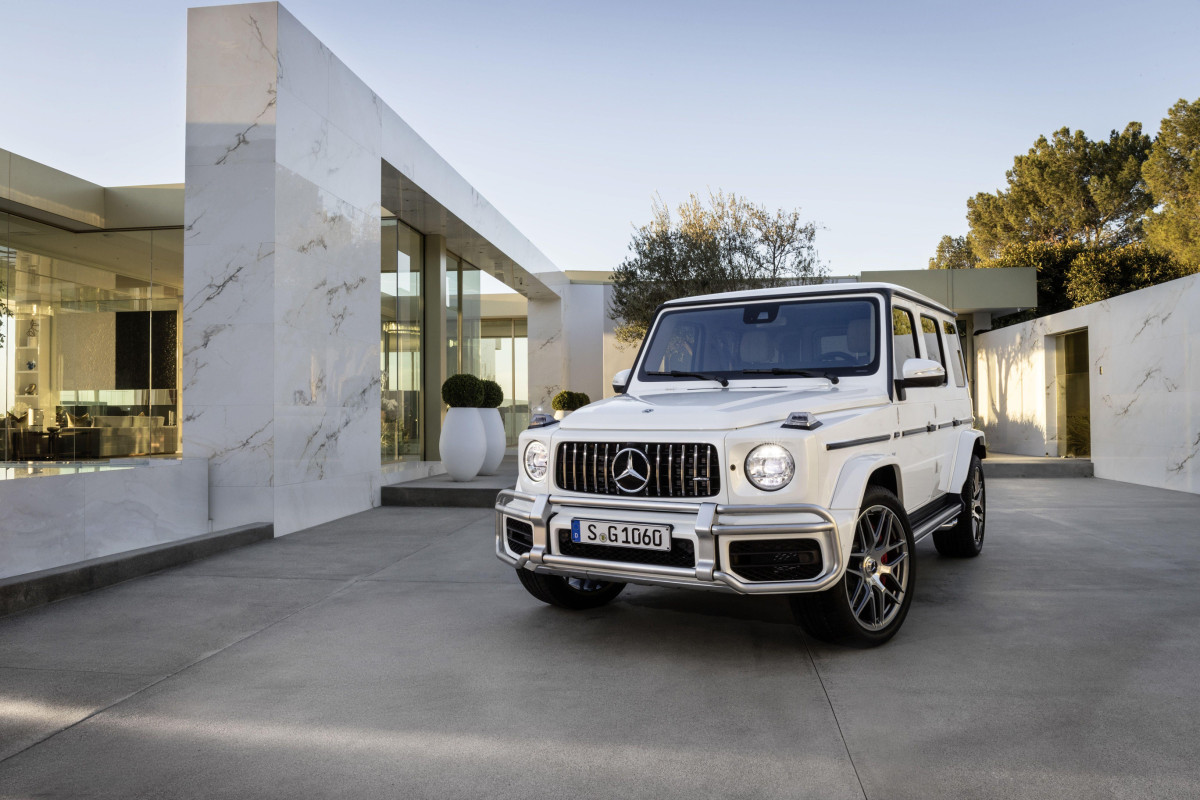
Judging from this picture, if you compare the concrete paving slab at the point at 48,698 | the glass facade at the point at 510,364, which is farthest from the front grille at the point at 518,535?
the glass facade at the point at 510,364

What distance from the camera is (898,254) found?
24.1m

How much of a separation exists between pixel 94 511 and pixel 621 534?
16.2 feet

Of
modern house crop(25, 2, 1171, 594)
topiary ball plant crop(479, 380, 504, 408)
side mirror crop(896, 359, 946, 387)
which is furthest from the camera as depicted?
topiary ball plant crop(479, 380, 504, 408)

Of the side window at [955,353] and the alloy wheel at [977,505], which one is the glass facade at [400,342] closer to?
the side window at [955,353]

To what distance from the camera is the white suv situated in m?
3.47

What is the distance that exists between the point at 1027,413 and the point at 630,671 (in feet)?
50.2

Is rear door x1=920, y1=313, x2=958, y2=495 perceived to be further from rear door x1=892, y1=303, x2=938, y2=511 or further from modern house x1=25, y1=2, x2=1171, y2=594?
modern house x1=25, y1=2, x2=1171, y2=594

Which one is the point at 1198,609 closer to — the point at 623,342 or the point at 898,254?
the point at 623,342

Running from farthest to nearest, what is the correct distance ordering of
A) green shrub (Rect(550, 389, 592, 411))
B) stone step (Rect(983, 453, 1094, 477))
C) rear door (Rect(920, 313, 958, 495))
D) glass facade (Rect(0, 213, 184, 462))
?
green shrub (Rect(550, 389, 592, 411)), stone step (Rect(983, 453, 1094, 477)), glass facade (Rect(0, 213, 184, 462)), rear door (Rect(920, 313, 958, 495))

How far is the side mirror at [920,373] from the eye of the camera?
4477 millimetres

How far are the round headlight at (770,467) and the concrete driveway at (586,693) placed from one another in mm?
871

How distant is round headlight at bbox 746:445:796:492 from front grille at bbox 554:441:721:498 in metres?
0.15

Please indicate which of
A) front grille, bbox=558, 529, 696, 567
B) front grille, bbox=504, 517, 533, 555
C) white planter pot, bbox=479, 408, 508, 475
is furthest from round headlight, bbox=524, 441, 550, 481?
white planter pot, bbox=479, 408, 508, 475

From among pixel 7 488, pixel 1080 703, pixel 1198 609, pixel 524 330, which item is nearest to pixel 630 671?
pixel 1080 703
